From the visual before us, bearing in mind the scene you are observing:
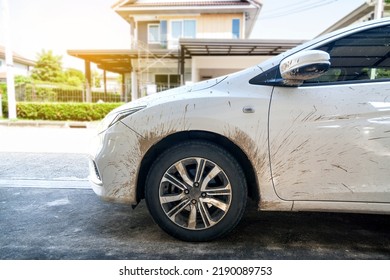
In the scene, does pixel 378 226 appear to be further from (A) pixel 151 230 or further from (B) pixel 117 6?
(B) pixel 117 6

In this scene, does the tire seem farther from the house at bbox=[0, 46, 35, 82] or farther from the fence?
the house at bbox=[0, 46, 35, 82]

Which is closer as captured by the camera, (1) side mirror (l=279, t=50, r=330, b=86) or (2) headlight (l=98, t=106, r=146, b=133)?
(1) side mirror (l=279, t=50, r=330, b=86)

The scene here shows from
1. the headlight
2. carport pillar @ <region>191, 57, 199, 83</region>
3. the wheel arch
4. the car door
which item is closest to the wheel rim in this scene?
the wheel arch

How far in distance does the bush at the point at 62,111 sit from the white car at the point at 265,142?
1108cm

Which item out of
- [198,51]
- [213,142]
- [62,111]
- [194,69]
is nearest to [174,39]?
[194,69]

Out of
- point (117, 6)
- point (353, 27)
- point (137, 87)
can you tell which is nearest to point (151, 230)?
point (353, 27)

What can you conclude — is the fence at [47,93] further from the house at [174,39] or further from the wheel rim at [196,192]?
the wheel rim at [196,192]

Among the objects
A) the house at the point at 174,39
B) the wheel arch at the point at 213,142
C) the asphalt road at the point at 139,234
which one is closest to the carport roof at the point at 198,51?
the house at the point at 174,39

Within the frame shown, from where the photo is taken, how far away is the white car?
214 cm

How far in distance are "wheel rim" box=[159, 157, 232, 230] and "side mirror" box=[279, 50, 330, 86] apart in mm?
837

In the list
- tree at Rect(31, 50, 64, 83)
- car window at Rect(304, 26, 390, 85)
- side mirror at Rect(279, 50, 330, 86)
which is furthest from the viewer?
tree at Rect(31, 50, 64, 83)

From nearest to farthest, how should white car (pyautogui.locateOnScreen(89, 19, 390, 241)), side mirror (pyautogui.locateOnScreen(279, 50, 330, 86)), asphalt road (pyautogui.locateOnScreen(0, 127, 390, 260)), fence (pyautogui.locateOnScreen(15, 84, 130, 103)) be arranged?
side mirror (pyautogui.locateOnScreen(279, 50, 330, 86))
white car (pyautogui.locateOnScreen(89, 19, 390, 241))
asphalt road (pyautogui.locateOnScreen(0, 127, 390, 260))
fence (pyautogui.locateOnScreen(15, 84, 130, 103))

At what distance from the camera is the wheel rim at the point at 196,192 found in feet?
7.48

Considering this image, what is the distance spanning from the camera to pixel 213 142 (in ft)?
7.69
